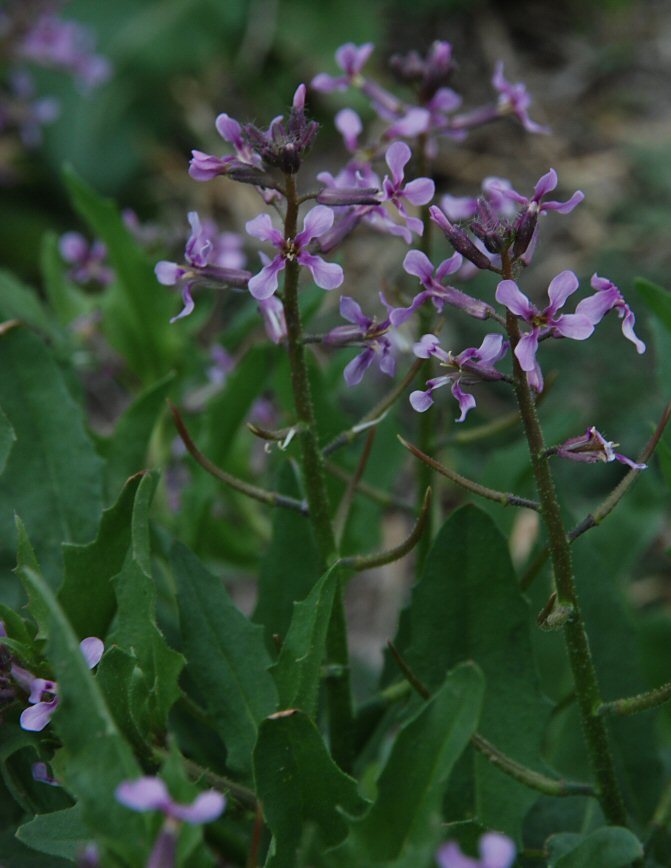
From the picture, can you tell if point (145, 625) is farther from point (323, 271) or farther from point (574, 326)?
point (574, 326)

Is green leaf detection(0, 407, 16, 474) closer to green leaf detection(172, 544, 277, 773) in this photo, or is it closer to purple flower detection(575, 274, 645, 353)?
green leaf detection(172, 544, 277, 773)

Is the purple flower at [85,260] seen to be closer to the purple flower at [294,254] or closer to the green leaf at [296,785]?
the purple flower at [294,254]

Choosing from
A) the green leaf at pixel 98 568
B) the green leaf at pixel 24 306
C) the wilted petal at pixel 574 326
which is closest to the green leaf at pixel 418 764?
the wilted petal at pixel 574 326

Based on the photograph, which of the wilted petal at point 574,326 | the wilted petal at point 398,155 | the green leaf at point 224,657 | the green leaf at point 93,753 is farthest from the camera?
the green leaf at point 224,657

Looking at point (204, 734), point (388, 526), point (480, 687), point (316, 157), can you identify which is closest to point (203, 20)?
point (316, 157)

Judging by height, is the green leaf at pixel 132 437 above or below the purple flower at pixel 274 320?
below

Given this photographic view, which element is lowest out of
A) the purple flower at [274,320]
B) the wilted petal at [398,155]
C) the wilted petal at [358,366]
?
the wilted petal at [358,366]

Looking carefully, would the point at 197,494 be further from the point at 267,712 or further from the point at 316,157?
the point at 316,157

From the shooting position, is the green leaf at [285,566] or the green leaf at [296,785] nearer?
the green leaf at [296,785]
